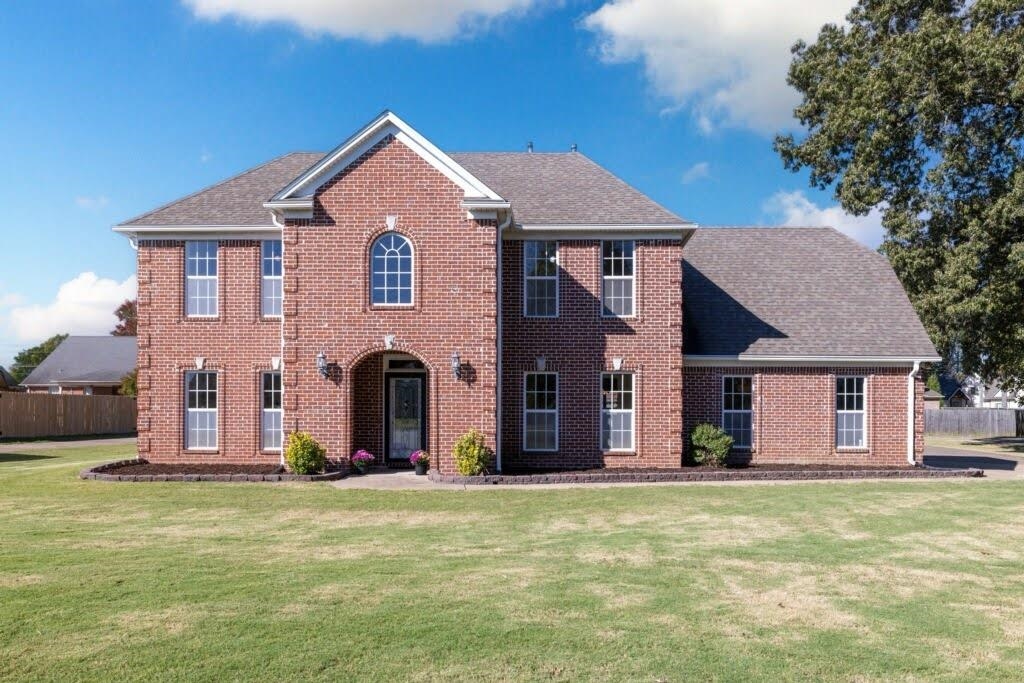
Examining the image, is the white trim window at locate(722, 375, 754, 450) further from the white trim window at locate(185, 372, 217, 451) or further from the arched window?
Answer: the white trim window at locate(185, 372, 217, 451)

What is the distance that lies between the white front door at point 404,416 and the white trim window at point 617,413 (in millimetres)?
4757

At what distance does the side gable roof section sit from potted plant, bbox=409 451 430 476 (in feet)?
19.4

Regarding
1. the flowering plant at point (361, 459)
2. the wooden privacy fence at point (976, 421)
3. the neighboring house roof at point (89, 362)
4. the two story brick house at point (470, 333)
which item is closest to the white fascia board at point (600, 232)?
the two story brick house at point (470, 333)

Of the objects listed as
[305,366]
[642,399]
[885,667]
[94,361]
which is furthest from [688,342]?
[94,361]

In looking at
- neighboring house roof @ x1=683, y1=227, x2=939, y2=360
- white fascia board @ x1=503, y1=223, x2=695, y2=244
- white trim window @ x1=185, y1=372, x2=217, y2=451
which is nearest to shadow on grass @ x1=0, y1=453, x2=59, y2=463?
white trim window @ x1=185, y1=372, x2=217, y2=451

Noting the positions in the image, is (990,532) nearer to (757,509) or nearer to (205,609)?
(757,509)

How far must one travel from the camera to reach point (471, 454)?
18.4 m

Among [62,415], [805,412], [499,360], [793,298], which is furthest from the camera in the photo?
[62,415]

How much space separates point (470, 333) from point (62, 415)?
29.6 m

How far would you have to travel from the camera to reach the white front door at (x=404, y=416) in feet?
68.8

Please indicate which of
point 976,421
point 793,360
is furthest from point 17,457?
point 976,421

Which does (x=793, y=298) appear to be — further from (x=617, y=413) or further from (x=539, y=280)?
(x=539, y=280)

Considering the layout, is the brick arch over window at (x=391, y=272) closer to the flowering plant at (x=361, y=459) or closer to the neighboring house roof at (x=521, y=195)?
the neighboring house roof at (x=521, y=195)

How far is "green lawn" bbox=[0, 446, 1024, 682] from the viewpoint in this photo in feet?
20.3
